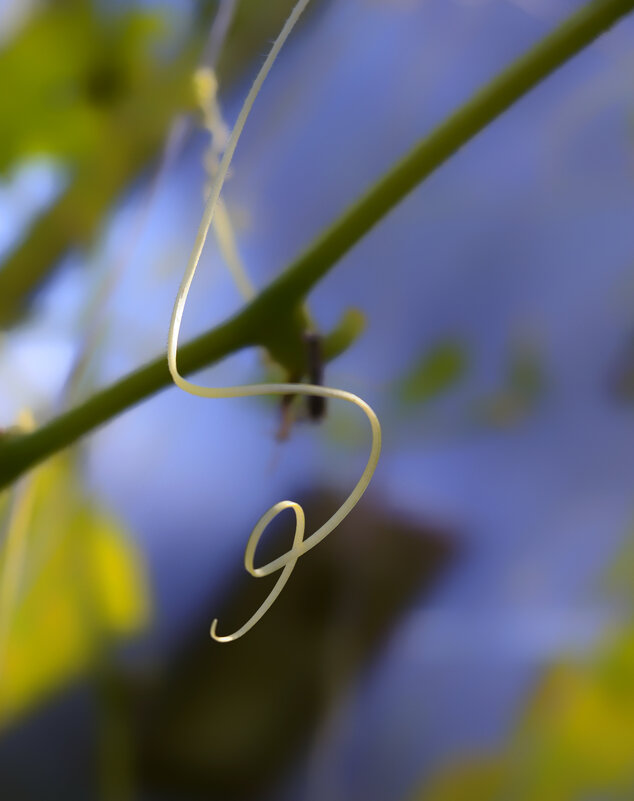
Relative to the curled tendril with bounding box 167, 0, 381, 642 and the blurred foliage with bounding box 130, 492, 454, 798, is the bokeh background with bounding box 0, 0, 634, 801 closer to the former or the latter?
the blurred foliage with bounding box 130, 492, 454, 798

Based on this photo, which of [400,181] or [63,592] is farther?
[63,592]

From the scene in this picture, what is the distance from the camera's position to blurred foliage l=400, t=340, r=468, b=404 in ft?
1.14

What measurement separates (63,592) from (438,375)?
7.9 inches

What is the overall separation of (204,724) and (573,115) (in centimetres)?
33

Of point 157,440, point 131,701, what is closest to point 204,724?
point 131,701

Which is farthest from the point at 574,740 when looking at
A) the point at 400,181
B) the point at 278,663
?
the point at 400,181

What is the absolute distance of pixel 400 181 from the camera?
15 centimetres

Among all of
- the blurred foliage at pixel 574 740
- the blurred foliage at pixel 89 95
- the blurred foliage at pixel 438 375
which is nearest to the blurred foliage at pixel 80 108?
the blurred foliage at pixel 89 95

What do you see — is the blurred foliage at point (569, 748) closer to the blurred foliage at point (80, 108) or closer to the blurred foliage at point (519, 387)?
the blurred foliage at point (519, 387)

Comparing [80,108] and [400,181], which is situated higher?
[80,108]

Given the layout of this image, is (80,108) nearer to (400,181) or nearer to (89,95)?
(89,95)

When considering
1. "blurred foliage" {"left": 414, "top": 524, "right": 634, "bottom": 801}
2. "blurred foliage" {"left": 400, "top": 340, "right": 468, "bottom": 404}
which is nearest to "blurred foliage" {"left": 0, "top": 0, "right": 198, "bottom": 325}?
"blurred foliage" {"left": 400, "top": 340, "right": 468, "bottom": 404}

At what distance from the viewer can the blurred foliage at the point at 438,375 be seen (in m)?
0.35

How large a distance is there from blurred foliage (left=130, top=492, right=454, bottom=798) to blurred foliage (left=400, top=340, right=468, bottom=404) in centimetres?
7
